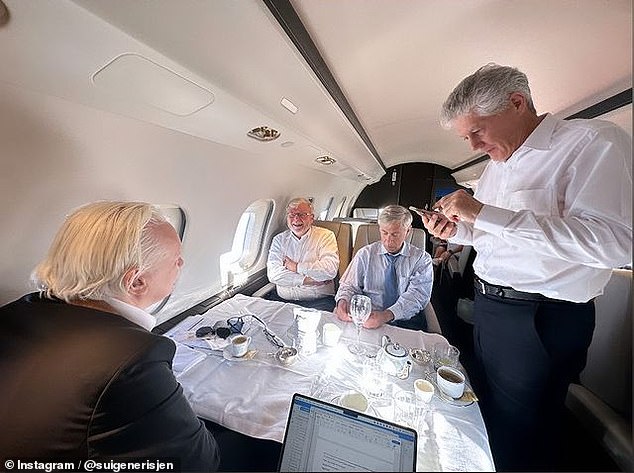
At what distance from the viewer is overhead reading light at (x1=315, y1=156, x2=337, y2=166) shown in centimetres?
238

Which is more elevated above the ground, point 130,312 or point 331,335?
point 130,312

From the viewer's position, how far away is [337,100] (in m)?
1.32

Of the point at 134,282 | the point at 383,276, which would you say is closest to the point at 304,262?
the point at 383,276

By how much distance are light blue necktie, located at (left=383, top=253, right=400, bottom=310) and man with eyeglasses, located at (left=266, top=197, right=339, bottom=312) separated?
0.54 m

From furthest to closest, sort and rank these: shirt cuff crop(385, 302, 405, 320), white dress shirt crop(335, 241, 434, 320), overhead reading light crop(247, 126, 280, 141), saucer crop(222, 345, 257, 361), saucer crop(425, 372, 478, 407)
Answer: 1. white dress shirt crop(335, 241, 434, 320)
2. shirt cuff crop(385, 302, 405, 320)
3. overhead reading light crop(247, 126, 280, 141)
4. saucer crop(222, 345, 257, 361)
5. saucer crop(425, 372, 478, 407)

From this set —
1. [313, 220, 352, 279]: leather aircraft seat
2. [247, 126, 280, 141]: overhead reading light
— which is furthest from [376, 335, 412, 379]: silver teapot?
[313, 220, 352, 279]: leather aircraft seat

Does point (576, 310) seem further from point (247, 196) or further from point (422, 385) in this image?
point (247, 196)

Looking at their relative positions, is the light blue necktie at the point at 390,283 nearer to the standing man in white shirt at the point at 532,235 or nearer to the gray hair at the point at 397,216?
the gray hair at the point at 397,216

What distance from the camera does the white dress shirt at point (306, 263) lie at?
2.27 meters

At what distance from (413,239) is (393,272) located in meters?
0.37

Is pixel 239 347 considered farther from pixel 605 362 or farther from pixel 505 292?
pixel 605 362

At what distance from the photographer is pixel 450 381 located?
2.71 ft

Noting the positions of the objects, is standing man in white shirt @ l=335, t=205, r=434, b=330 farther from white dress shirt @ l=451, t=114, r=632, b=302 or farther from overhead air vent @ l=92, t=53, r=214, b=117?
overhead air vent @ l=92, t=53, r=214, b=117

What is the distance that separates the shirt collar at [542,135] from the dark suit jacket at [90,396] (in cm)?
130
